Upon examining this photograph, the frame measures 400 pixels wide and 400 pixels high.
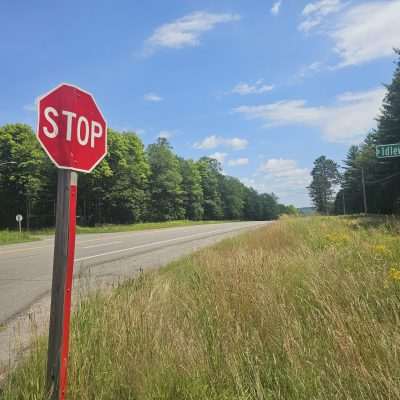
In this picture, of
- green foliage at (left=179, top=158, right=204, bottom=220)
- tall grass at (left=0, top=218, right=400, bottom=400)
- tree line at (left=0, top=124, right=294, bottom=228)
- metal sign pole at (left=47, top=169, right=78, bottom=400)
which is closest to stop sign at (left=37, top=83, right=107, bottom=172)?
metal sign pole at (left=47, top=169, right=78, bottom=400)

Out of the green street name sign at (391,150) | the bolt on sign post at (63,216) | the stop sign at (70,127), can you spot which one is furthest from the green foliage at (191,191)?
the bolt on sign post at (63,216)

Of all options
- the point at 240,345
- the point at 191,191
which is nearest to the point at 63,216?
the point at 240,345

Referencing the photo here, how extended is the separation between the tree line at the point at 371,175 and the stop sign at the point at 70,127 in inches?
326

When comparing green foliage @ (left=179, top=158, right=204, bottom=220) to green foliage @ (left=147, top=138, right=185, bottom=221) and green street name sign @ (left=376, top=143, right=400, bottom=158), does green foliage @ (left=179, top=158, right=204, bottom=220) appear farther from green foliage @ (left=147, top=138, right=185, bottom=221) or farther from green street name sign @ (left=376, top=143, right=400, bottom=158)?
green street name sign @ (left=376, top=143, right=400, bottom=158)

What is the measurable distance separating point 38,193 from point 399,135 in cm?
4228

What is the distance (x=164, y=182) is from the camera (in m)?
61.1

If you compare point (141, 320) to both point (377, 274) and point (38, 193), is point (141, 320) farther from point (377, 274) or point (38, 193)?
point (38, 193)

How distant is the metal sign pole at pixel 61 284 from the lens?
2340 mm

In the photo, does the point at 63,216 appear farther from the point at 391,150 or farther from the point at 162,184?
the point at 162,184

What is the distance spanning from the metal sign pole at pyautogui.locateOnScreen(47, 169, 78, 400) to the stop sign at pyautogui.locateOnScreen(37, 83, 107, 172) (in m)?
0.12

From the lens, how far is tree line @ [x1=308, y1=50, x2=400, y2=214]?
33.8m

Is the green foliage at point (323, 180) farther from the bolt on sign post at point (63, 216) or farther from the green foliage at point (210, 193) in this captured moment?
the bolt on sign post at point (63, 216)

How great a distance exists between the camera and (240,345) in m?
2.93

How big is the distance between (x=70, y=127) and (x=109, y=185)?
46118mm
